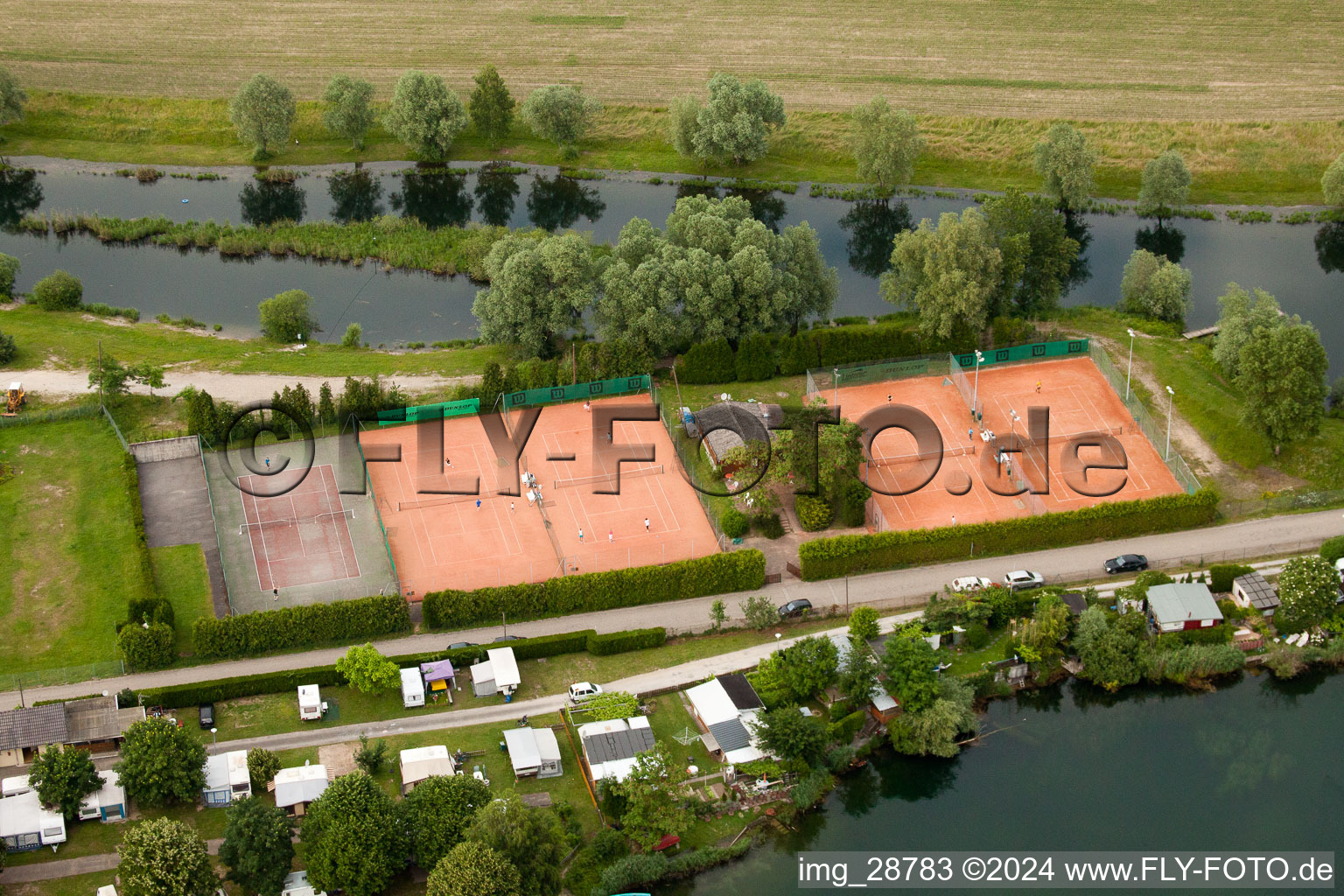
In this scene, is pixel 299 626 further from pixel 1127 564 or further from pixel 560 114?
pixel 560 114

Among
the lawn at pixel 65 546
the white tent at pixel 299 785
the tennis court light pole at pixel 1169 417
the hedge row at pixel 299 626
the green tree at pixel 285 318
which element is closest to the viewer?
the white tent at pixel 299 785

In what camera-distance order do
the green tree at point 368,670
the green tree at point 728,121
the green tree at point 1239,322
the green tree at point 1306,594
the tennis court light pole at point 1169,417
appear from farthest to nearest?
the green tree at point 728,121, the green tree at point 1239,322, the tennis court light pole at point 1169,417, the green tree at point 1306,594, the green tree at point 368,670

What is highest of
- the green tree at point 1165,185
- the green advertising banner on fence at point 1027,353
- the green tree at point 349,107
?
the green tree at point 349,107

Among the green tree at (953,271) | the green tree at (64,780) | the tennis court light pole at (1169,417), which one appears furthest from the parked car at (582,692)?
the tennis court light pole at (1169,417)

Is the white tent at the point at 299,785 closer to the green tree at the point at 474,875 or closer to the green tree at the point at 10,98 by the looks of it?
the green tree at the point at 474,875

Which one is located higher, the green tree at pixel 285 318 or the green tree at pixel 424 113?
the green tree at pixel 424 113

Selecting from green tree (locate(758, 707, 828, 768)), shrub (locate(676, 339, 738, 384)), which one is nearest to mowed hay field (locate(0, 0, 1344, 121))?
shrub (locate(676, 339, 738, 384))

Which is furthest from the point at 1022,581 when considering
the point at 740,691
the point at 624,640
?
the point at 624,640

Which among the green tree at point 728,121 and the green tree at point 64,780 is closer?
the green tree at point 64,780
